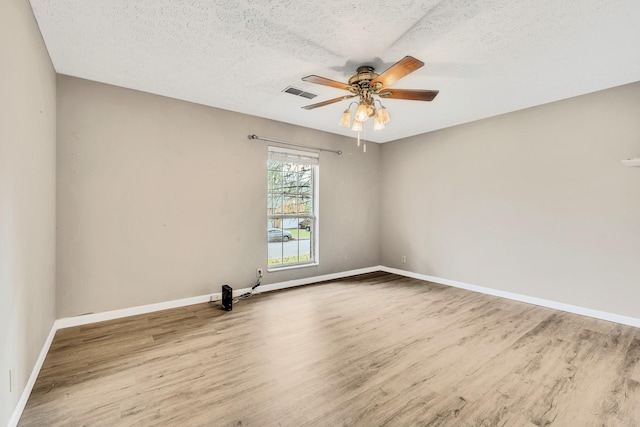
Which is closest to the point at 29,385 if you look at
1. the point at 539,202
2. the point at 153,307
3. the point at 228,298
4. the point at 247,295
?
the point at 153,307

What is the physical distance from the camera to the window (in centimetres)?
444

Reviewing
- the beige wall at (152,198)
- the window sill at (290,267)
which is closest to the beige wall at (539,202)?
the window sill at (290,267)

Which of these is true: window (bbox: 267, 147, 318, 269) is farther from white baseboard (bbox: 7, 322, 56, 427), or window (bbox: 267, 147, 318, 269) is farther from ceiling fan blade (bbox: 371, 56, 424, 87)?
white baseboard (bbox: 7, 322, 56, 427)

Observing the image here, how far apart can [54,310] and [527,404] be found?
4.10 meters

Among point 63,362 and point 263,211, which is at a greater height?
point 263,211

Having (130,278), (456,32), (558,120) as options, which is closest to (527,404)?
(456,32)

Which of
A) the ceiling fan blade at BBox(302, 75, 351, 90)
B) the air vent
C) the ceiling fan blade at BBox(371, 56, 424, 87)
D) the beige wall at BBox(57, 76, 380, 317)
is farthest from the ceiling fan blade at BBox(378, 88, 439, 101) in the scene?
the beige wall at BBox(57, 76, 380, 317)

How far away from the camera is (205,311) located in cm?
341

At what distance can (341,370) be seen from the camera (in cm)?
220

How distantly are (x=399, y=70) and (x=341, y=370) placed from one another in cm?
235

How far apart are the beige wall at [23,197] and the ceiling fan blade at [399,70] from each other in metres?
2.28

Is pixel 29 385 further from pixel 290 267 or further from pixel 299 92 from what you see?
pixel 299 92

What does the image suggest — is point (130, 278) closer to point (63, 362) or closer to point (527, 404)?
point (63, 362)

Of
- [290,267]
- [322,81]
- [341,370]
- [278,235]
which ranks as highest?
[322,81]
